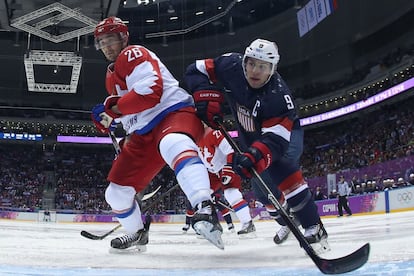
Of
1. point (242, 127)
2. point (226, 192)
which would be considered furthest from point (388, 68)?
point (242, 127)

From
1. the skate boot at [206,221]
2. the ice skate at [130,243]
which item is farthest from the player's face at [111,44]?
the skate boot at [206,221]

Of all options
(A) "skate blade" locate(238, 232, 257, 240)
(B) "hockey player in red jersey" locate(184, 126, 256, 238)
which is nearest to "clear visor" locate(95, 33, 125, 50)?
(B) "hockey player in red jersey" locate(184, 126, 256, 238)

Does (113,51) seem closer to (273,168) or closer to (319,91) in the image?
(273,168)

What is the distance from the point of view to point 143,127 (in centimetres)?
246

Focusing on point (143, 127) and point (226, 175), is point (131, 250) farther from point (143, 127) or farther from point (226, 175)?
point (226, 175)

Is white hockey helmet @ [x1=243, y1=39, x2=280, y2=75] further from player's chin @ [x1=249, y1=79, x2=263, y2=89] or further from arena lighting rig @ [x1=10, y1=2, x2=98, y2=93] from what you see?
arena lighting rig @ [x1=10, y1=2, x2=98, y2=93]

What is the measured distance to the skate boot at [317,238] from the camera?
2316 millimetres

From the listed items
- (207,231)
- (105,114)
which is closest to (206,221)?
(207,231)

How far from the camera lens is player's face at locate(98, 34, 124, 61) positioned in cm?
265

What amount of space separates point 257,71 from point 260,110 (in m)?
0.19

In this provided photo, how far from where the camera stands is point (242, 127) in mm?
2752

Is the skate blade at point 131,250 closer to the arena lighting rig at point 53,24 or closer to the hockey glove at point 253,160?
the hockey glove at point 253,160

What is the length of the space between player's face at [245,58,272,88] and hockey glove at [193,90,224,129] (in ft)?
0.76

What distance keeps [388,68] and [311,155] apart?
16.1ft
